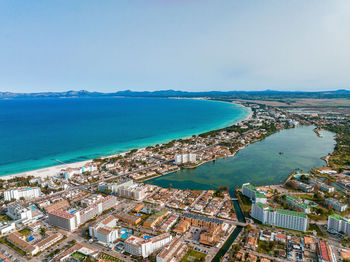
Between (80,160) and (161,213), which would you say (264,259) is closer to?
(161,213)

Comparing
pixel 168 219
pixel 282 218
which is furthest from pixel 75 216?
pixel 282 218

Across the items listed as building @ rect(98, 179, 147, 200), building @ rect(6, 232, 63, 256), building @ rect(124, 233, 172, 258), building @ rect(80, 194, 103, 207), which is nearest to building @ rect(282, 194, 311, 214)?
building @ rect(124, 233, 172, 258)

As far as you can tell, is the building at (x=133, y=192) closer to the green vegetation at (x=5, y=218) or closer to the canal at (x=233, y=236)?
the canal at (x=233, y=236)

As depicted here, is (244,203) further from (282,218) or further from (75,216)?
(75,216)

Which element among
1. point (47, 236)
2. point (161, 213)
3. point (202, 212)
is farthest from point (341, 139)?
point (47, 236)

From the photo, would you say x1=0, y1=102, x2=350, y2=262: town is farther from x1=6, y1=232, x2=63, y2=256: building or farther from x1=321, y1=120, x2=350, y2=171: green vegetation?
x1=321, y1=120, x2=350, y2=171: green vegetation

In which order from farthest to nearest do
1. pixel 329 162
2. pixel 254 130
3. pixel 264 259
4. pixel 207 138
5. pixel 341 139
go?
pixel 254 130 → pixel 207 138 → pixel 341 139 → pixel 329 162 → pixel 264 259
